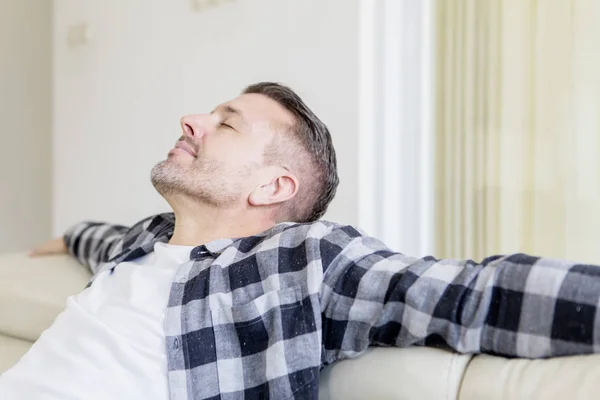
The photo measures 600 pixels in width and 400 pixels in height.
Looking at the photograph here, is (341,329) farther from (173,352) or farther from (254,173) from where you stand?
(254,173)

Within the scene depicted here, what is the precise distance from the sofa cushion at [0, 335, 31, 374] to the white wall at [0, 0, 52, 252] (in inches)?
78.1

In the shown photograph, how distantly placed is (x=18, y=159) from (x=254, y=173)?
8.25 feet

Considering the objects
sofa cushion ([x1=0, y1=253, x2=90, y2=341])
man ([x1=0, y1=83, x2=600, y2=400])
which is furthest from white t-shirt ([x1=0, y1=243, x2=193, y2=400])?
sofa cushion ([x1=0, y1=253, x2=90, y2=341])

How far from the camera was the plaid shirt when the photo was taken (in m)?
0.73

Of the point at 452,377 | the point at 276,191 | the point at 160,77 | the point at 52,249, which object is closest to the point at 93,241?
the point at 52,249

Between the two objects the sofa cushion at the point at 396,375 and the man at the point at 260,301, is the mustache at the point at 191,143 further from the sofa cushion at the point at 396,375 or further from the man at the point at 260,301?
the sofa cushion at the point at 396,375

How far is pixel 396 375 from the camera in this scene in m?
0.82

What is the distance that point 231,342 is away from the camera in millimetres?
915

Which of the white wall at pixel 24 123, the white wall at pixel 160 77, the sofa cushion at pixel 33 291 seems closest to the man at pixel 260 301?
the sofa cushion at pixel 33 291

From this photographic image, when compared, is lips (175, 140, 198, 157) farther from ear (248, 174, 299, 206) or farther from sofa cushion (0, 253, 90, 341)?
sofa cushion (0, 253, 90, 341)

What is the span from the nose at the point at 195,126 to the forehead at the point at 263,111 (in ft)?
0.23

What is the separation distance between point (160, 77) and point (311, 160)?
3.48 feet

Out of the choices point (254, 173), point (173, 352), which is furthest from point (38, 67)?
point (173, 352)

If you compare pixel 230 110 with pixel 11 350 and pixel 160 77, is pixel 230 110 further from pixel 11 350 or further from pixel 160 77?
pixel 160 77
